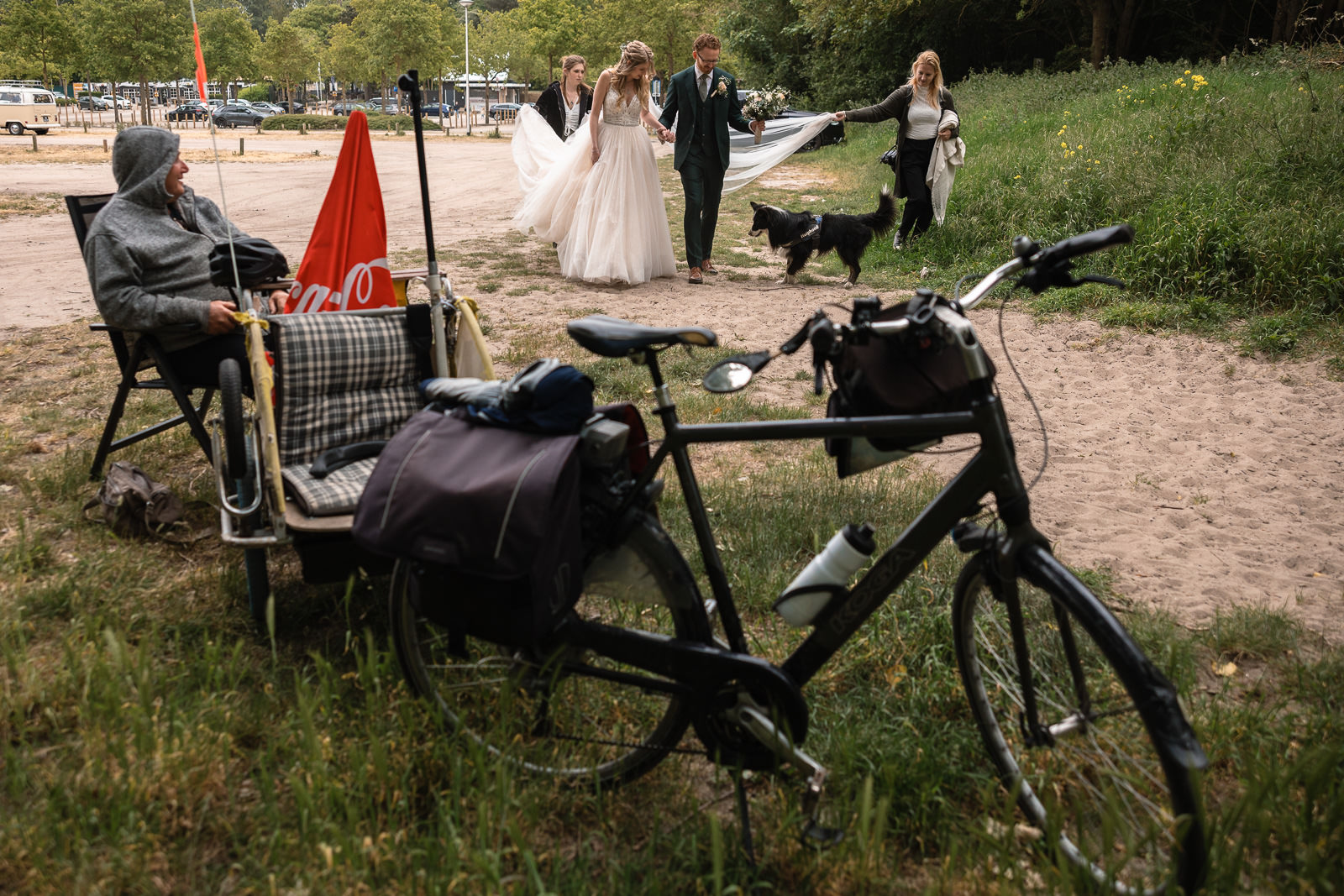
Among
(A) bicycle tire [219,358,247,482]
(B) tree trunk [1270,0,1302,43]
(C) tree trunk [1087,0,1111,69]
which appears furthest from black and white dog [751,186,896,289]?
(C) tree trunk [1087,0,1111,69]

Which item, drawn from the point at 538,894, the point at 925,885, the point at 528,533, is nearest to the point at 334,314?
the point at 528,533

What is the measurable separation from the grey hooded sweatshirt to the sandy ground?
10.7 feet

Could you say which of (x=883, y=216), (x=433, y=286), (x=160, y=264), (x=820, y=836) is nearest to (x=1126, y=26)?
(x=883, y=216)

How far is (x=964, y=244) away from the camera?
10.0 m

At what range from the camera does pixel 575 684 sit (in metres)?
2.70

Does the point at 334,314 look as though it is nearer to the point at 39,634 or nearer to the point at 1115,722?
the point at 39,634

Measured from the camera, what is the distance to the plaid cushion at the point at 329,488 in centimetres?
306

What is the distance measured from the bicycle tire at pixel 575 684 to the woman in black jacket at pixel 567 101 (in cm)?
933

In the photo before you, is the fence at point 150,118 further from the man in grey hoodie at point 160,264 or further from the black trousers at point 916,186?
the man in grey hoodie at point 160,264

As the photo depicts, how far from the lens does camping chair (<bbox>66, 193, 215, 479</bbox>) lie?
4.12 m

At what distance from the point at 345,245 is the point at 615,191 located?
593cm

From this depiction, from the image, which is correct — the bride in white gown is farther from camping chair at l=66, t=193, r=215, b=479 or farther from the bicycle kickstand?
the bicycle kickstand

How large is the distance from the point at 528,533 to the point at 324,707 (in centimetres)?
88

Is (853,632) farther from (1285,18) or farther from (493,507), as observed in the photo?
(1285,18)
